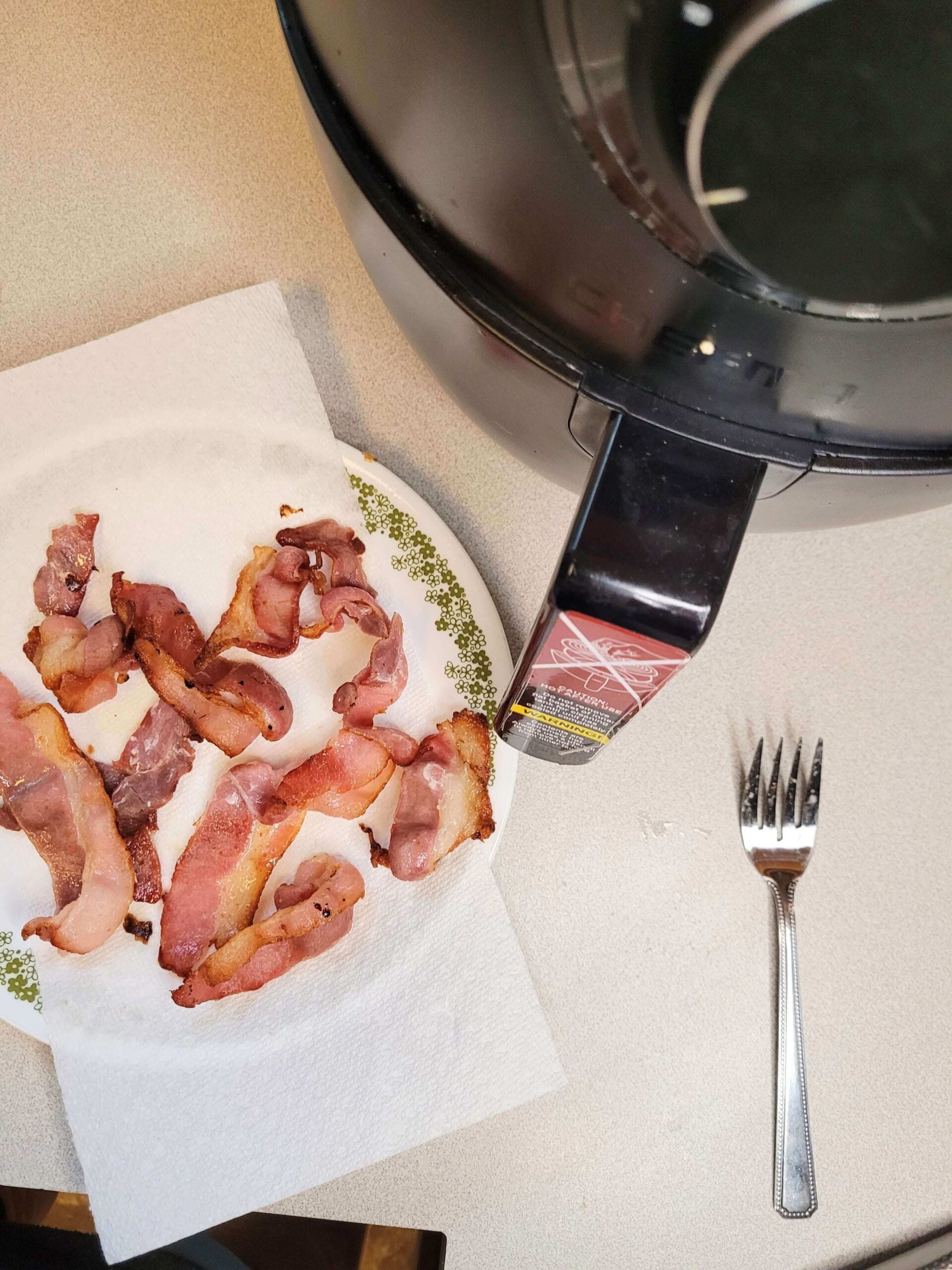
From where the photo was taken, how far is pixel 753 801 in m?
0.64

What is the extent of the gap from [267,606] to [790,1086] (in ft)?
1.70

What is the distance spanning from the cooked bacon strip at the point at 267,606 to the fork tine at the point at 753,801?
348 millimetres

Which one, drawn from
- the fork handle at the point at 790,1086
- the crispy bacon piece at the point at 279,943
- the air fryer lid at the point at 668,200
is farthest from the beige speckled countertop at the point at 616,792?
the air fryer lid at the point at 668,200

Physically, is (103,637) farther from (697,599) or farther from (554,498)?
(697,599)

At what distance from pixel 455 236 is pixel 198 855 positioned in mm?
474

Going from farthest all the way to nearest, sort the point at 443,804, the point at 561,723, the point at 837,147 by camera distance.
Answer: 1. the point at 443,804
2. the point at 561,723
3. the point at 837,147

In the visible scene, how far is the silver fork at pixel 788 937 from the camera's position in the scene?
65cm

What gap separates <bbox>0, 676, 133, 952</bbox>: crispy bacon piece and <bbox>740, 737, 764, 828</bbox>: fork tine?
45 centimetres

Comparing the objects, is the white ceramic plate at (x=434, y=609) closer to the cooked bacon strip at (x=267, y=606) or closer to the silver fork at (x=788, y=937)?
the cooked bacon strip at (x=267, y=606)

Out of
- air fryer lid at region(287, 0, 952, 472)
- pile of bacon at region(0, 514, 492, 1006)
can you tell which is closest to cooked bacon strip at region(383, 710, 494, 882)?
pile of bacon at region(0, 514, 492, 1006)

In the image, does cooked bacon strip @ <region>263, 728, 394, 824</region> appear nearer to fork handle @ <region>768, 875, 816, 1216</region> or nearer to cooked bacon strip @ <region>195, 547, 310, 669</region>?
cooked bacon strip @ <region>195, 547, 310, 669</region>

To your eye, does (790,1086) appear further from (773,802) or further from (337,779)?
(337,779)

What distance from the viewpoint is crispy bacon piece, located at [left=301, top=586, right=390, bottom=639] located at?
62 cm

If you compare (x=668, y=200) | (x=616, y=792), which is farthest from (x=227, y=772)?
(x=668, y=200)
